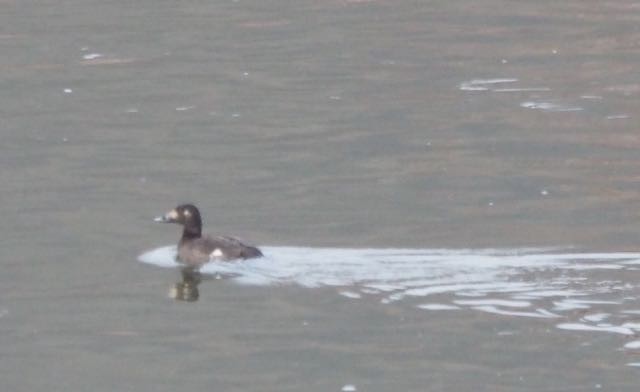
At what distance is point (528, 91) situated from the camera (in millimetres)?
24062

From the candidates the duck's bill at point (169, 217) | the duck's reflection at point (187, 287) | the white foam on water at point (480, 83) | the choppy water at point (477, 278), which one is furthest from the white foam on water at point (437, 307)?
the white foam on water at point (480, 83)

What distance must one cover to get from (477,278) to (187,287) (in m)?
2.34

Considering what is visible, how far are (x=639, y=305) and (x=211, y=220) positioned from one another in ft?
17.8

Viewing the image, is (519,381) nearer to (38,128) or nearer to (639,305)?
(639,305)

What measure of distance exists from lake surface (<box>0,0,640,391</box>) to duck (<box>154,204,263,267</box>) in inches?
5.3

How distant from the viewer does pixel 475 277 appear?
1366 cm

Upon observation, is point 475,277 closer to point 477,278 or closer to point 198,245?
point 477,278

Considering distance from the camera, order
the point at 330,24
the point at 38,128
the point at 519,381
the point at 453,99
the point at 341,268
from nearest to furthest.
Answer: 1. the point at 519,381
2. the point at 341,268
3. the point at 38,128
4. the point at 453,99
5. the point at 330,24

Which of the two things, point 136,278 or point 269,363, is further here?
point 136,278

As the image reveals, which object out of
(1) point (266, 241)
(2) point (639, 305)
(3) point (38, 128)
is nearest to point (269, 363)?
(2) point (639, 305)

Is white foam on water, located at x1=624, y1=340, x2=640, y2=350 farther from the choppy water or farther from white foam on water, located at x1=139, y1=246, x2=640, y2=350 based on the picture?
white foam on water, located at x1=139, y1=246, x2=640, y2=350

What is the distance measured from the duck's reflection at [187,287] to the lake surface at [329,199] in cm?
7

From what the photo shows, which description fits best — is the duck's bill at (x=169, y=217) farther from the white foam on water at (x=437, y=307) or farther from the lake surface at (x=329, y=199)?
the white foam on water at (x=437, y=307)

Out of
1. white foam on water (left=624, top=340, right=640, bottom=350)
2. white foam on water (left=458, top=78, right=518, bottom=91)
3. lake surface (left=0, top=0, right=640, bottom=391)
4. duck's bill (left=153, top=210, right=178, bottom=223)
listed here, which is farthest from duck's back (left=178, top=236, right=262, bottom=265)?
white foam on water (left=458, top=78, right=518, bottom=91)
